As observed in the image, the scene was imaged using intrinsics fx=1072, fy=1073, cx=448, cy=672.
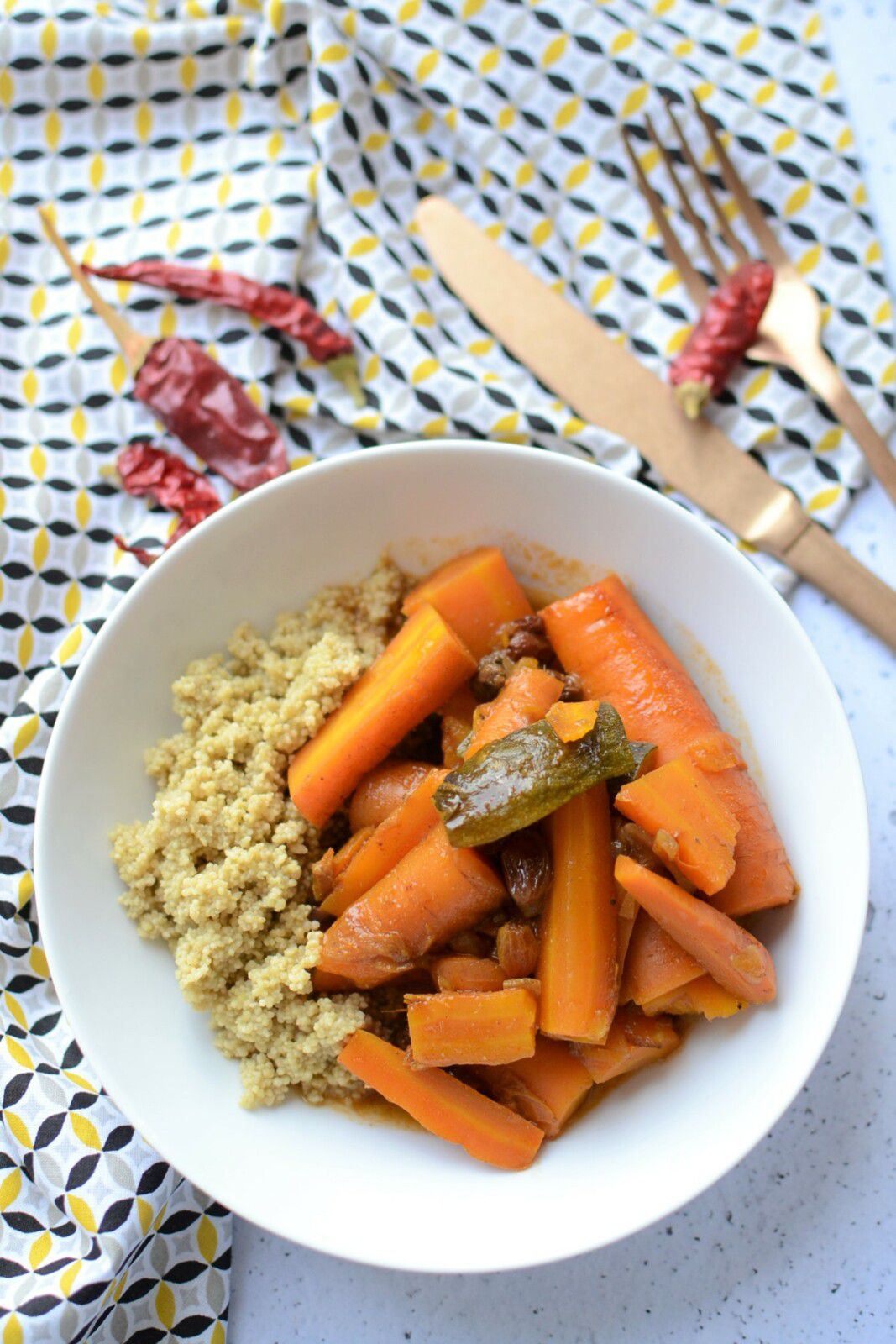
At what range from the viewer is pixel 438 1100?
2402 millimetres

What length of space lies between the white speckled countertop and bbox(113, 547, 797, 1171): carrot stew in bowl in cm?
59

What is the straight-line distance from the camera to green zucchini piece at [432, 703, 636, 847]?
220 cm

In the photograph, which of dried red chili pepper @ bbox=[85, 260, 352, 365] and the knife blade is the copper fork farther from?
dried red chili pepper @ bbox=[85, 260, 352, 365]

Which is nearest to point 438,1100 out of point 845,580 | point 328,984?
point 328,984

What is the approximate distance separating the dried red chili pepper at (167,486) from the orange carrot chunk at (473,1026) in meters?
1.53

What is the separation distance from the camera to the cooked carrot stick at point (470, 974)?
7.82 ft

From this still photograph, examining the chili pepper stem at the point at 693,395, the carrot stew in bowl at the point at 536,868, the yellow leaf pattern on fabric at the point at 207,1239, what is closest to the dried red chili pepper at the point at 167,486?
the carrot stew in bowl at the point at 536,868

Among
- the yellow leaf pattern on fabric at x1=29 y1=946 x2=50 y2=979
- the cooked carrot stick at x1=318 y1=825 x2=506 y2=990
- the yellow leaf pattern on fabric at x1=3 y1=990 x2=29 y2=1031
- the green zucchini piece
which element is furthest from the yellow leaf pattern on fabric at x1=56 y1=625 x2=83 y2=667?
the green zucchini piece

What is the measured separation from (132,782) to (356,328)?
1.50 m

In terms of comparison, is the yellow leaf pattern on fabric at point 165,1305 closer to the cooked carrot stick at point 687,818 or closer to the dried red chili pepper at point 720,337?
the cooked carrot stick at point 687,818

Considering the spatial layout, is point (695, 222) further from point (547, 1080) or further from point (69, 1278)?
point (69, 1278)

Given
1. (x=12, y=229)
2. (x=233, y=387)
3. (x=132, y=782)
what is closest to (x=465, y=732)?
(x=132, y=782)

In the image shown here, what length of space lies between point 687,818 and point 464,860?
48 cm

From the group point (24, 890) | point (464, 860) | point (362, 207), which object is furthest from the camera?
point (362, 207)
